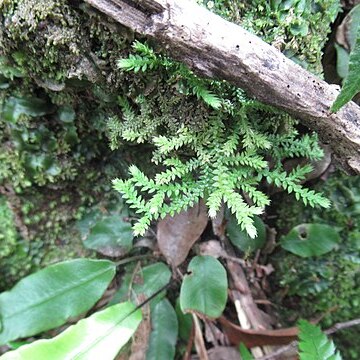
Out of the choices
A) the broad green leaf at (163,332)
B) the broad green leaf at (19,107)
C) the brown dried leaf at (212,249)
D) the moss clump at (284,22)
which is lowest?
the broad green leaf at (163,332)

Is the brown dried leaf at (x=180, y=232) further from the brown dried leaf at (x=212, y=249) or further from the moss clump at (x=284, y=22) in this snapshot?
the moss clump at (x=284, y=22)

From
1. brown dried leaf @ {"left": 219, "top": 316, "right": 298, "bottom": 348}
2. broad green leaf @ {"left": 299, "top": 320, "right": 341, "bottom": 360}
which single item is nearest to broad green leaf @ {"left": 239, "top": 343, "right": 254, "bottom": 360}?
brown dried leaf @ {"left": 219, "top": 316, "right": 298, "bottom": 348}

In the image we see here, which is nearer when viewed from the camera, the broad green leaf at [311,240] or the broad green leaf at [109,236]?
the broad green leaf at [311,240]

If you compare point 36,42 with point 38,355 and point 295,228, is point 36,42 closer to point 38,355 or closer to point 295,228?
point 38,355

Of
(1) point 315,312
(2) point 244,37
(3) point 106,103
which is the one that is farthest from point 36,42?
(1) point 315,312

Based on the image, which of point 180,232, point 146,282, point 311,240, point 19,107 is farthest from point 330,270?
point 19,107

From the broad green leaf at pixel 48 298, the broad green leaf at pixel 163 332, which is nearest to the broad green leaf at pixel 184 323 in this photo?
the broad green leaf at pixel 163 332

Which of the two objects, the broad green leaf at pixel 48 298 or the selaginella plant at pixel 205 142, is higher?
the selaginella plant at pixel 205 142
